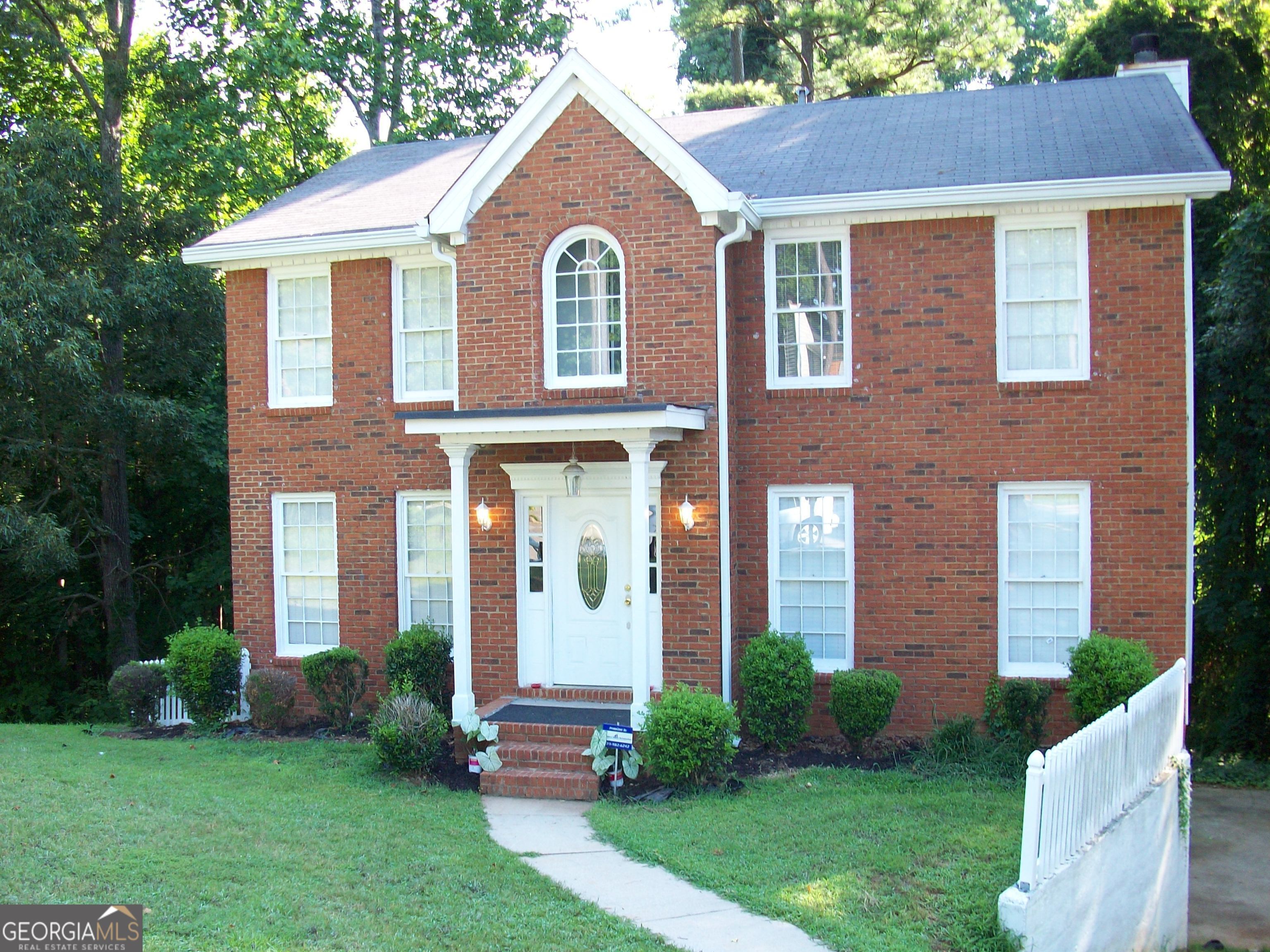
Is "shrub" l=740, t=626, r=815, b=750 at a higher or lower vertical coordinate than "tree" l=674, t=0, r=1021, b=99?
lower

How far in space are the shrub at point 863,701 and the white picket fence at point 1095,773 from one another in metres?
2.62

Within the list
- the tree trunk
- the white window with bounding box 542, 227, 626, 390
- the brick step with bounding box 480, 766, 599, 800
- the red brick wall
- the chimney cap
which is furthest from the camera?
the tree trunk

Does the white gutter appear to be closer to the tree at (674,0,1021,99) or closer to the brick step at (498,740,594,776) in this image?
the brick step at (498,740,594,776)

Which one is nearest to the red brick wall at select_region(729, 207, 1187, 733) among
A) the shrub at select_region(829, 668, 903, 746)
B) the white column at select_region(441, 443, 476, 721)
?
the shrub at select_region(829, 668, 903, 746)

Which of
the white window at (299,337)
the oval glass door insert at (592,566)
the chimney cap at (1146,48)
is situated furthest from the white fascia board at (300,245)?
the chimney cap at (1146,48)

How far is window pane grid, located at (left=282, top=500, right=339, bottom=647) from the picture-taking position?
→ 552 inches

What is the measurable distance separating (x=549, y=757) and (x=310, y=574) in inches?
192

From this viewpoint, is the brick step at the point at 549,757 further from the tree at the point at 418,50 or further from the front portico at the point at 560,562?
the tree at the point at 418,50

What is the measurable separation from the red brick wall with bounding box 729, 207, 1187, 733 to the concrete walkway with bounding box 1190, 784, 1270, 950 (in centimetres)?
179

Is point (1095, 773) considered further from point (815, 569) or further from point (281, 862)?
point (281, 862)

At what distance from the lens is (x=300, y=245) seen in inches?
534

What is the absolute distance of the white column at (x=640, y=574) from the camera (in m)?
10.9

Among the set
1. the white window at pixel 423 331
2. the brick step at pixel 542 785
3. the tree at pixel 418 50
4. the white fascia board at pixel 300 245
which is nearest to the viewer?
the brick step at pixel 542 785

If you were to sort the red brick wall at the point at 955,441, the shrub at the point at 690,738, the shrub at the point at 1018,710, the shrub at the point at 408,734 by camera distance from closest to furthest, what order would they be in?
the shrub at the point at 690,738
the shrub at the point at 408,734
the shrub at the point at 1018,710
the red brick wall at the point at 955,441
